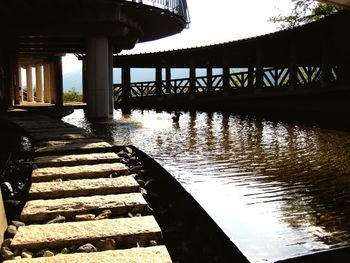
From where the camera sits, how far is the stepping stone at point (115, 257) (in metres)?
2.95

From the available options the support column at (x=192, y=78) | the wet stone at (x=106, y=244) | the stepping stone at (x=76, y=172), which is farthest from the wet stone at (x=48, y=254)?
the support column at (x=192, y=78)

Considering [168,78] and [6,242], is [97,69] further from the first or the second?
[168,78]

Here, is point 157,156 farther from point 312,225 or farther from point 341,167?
point 312,225

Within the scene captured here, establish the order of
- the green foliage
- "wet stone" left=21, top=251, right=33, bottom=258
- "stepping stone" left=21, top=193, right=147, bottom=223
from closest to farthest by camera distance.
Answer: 1. "wet stone" left=21, top=251, right=33, bottom=258
2. "stepping stone" left=21, top=193, right=147, bottom=223
3. the green foliage

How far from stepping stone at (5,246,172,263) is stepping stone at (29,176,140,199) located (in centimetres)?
158

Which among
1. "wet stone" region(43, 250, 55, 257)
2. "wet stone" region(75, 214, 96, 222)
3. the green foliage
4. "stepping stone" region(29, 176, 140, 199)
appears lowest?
"wet stone" region(43, 250, 55, 257)

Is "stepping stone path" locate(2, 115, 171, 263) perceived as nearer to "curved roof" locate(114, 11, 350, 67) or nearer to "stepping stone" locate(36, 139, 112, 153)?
"stepping stone" locate(36, 139, 112, 153)

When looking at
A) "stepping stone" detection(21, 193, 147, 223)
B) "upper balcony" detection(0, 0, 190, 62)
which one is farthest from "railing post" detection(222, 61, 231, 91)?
"stepping stone" detection(21, 193, 147, 223)

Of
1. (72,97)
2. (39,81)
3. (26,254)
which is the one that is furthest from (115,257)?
(72,97)

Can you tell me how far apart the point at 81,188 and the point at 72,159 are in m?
1.53

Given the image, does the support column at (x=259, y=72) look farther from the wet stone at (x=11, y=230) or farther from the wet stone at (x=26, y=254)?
the wet stone at (x=26, y=254)

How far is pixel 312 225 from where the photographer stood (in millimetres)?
3814

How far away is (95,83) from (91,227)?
12514 mm

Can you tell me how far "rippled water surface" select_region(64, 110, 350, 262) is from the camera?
3.55 meters
